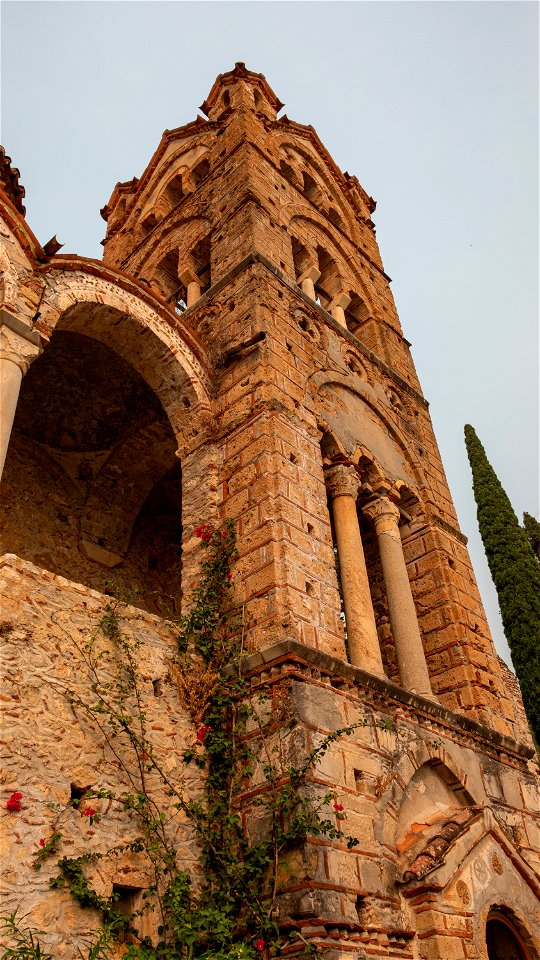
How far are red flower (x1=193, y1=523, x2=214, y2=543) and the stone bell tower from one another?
0.42ft

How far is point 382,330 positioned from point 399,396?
4.61ft

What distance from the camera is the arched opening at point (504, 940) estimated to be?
5.55 m

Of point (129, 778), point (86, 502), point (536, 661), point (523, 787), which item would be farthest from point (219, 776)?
point (536, 661)

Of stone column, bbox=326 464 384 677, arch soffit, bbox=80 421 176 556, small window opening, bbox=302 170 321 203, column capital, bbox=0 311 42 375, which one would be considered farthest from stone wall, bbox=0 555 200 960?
small window opening, bbox=302 170 321 203

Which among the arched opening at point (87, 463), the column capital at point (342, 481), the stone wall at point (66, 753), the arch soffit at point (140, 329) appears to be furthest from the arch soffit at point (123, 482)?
the stone wall at point (66, 753)

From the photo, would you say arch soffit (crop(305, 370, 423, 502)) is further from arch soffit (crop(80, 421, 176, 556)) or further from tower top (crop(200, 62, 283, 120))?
tower top (crop(200, 62, 283, 120))

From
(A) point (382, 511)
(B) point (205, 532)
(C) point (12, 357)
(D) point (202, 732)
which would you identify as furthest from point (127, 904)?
(A) point (382, 511)

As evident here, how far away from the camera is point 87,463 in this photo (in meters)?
9.05

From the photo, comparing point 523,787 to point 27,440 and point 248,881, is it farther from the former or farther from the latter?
point 27,440

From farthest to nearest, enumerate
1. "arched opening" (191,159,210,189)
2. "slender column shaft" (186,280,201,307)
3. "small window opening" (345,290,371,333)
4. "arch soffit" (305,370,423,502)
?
"arched opening" (191,159,210,189)
"small window opening" (345,290,371,333)
"slender column shaft" (186,280,201,307)
"arch soffit" (305,370,423,502)

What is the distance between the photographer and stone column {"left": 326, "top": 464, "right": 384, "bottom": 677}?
21.0 feet

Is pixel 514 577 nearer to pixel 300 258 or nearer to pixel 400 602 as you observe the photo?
pixel 300 258

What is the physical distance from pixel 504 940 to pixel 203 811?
2742 mm

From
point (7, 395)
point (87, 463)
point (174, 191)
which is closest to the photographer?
point (7, 395)
